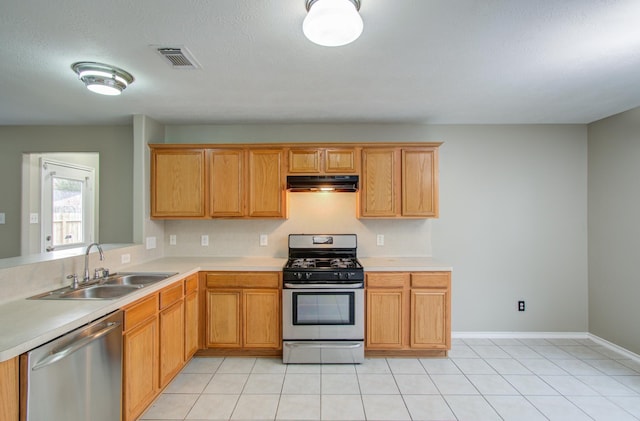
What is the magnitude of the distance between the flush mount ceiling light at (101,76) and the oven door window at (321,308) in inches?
89.8

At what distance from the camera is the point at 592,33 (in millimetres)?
1700

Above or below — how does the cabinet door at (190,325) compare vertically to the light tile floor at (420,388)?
above

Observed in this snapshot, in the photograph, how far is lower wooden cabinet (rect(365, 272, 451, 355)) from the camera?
9.49 ft

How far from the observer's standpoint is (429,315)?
2904mm

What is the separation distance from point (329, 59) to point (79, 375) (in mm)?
2386

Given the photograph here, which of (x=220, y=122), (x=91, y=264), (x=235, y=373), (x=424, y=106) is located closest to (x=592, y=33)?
(x=424, y=106)

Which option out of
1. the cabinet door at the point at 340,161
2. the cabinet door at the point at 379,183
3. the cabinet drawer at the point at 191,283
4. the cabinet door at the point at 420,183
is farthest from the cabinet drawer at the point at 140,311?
the cabinet door at the point at 420,183

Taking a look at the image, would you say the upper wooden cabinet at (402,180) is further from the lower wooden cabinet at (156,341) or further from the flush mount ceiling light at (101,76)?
the flush mount ceiling light at (101,76)

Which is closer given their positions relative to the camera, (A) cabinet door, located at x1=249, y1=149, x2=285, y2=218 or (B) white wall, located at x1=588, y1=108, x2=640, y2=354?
(B) white wall, located at x1=588, y1=108, x2=640, y2=354

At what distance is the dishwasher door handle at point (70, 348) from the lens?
1.33 metres

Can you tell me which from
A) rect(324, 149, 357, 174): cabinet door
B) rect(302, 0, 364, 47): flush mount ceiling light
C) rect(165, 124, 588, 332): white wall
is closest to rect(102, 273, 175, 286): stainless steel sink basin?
rect(165, 124, 588, 332): white wall

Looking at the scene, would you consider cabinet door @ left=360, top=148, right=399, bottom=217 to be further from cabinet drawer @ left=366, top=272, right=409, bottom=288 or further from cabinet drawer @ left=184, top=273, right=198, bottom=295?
cabinet drawer @ left=184, top=273, right=198, bottom=295

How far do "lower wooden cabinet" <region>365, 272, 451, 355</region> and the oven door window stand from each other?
0.21 m

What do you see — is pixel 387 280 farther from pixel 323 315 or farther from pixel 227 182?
pixel 227 182
